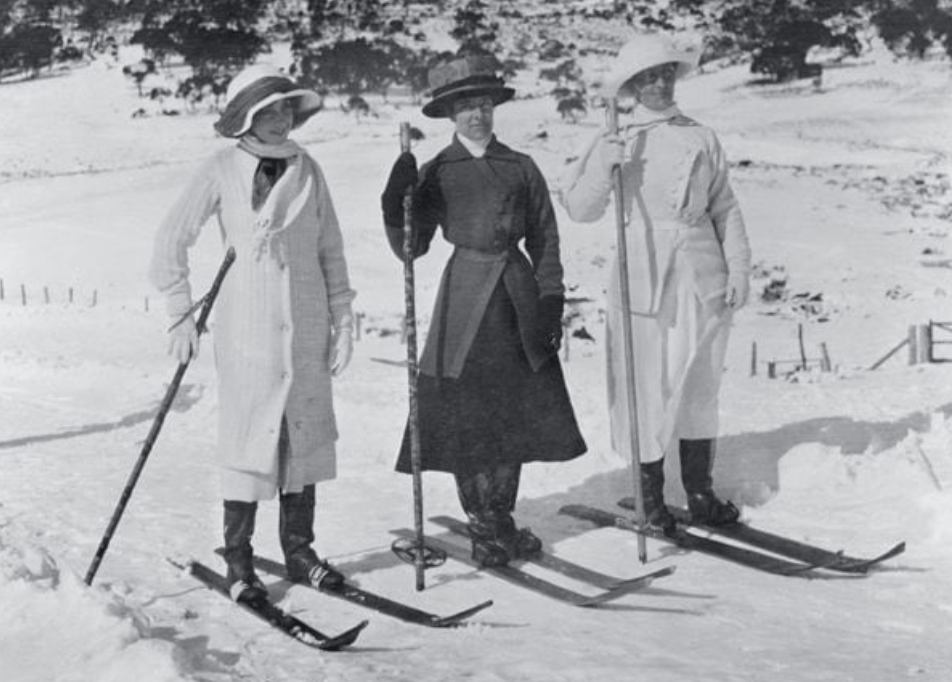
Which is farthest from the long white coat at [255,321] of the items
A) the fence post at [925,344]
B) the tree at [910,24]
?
the tree at [910,24]

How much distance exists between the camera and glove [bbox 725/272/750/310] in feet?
17.1

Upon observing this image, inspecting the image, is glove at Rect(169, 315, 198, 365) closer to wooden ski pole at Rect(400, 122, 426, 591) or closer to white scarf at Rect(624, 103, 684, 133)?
wooden ski pole at Rect(400, 122, 426, 591)

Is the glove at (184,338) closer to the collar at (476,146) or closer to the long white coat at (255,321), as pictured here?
the long white coat at (255,321)

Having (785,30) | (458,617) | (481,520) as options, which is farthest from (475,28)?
(458,617)

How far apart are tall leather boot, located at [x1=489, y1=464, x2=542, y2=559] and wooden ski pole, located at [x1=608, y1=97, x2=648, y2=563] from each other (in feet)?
1.32

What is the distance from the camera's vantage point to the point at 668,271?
520cm

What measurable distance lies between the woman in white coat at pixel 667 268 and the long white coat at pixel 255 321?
1338mm

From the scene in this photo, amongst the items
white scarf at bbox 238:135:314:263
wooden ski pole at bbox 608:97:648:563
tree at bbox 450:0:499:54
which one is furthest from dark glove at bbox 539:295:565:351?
tree at bbox 450:0:499:54

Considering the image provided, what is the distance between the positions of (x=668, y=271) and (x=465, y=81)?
1.15 metres

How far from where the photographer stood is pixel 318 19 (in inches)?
1196

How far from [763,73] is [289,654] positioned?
29.5 metres

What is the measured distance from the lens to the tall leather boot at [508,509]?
4.84 m

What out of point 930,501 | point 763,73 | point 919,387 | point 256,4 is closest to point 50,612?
point 930,501

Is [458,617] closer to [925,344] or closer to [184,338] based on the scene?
[184,338]
